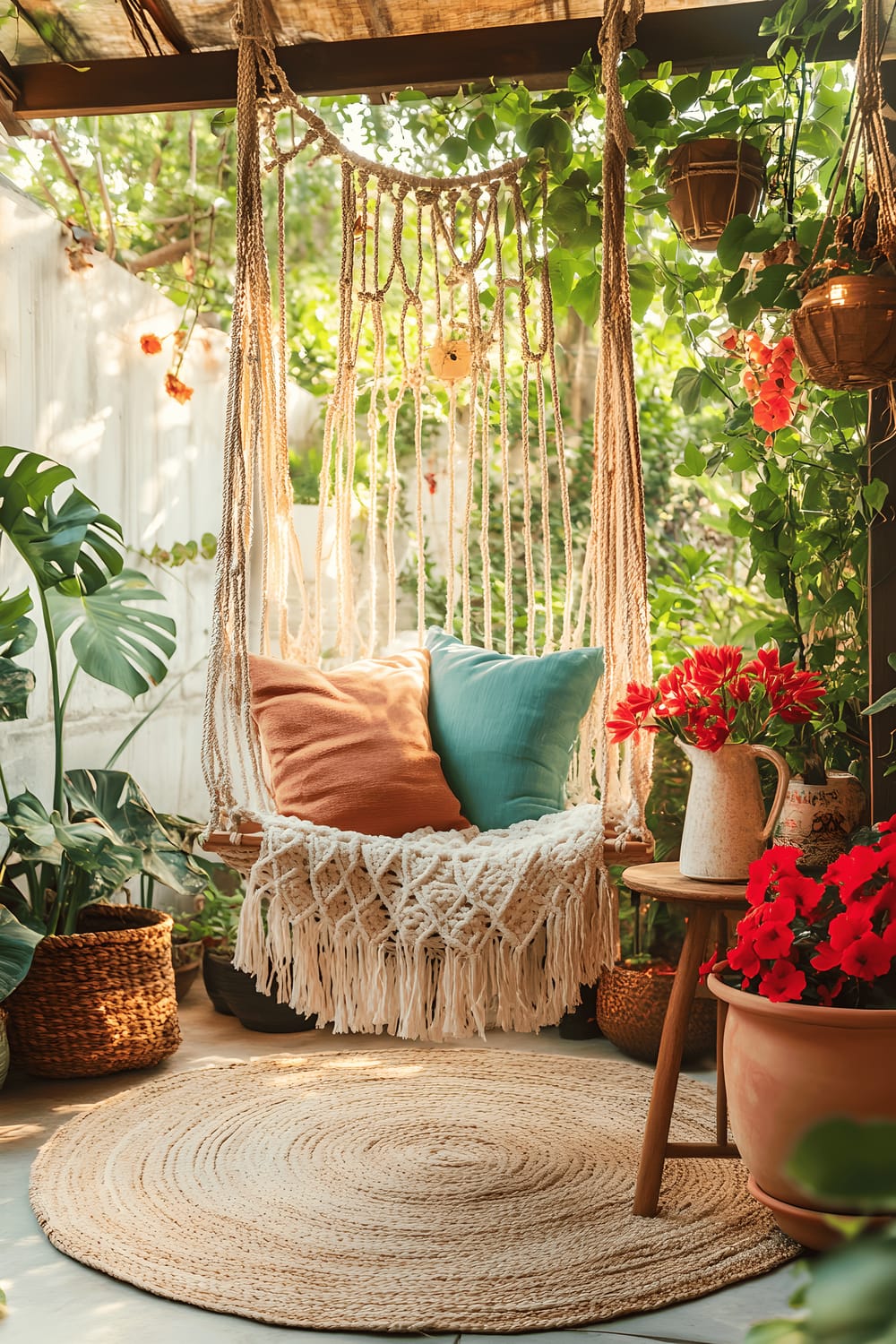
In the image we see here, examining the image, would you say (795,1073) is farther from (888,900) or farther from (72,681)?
(72,681)

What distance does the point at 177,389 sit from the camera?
3113 mm

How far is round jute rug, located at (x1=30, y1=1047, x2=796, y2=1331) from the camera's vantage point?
4.87 ft

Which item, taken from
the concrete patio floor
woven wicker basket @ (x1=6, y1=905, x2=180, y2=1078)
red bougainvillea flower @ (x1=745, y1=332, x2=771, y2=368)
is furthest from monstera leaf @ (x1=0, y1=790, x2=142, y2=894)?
red bougainvillea flower @ (x1=745, y1=332, x2=771, y2=368)

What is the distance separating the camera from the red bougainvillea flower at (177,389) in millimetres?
3104

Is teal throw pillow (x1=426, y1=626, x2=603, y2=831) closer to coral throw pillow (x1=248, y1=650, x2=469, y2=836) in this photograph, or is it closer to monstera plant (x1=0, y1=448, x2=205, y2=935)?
coral throw pillow (x1=248, y1=650, x2=469, y2=836)

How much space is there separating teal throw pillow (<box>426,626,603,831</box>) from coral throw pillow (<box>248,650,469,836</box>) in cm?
5

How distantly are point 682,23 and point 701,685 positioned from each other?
106 cm

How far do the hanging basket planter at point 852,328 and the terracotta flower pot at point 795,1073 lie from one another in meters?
0.80

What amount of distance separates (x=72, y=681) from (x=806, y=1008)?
153 cm

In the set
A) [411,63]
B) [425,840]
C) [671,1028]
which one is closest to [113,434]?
[411,63]

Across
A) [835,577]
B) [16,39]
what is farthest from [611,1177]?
[16,39]

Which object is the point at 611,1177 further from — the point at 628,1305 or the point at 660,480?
the point at 660,480

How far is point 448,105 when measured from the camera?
2.36m

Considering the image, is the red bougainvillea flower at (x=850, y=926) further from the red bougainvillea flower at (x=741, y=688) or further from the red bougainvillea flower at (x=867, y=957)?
the red bougainvillea flower at (x=741, y=688)
